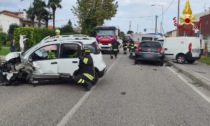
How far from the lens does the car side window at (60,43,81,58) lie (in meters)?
10.8

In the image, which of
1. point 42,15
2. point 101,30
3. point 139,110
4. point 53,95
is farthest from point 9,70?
point 42,15

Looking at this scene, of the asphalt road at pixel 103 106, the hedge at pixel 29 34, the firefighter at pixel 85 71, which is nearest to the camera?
the asphalt road at pixel 103 106

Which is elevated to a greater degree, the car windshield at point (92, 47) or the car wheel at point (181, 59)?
the car windshield at point (92, 47)

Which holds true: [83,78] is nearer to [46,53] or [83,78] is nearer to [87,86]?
[87,86]

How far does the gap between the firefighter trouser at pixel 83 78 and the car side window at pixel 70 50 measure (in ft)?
3.35

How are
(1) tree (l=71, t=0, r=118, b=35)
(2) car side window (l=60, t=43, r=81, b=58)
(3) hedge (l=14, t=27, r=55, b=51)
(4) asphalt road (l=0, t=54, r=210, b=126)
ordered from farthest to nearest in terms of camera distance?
1. (1) tree (l=71, t=0, r=118, b=35)
2. (3) hedge (l=14, t=27, r=55, b=51)
3. (2) car side window (l=60, t=43, r=81, b=58)
4. (4) asphalt road (l=0, t=54, r=210, b=126)

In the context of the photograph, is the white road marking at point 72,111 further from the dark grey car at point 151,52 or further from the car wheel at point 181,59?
the car wheel at point 181,59

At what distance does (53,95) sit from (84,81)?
132cm

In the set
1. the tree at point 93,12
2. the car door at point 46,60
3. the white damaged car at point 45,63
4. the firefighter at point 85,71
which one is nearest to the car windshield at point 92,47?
the white damaged car at point 45,63

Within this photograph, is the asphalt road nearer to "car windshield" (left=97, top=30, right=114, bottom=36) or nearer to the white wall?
"car windshield" (left=97, top=30, right=114, bottom=36)

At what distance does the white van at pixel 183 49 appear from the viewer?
21.5 meters

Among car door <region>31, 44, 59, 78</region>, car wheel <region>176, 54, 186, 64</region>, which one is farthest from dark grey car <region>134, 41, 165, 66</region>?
car door <region>31, 44, 59, 78</region>

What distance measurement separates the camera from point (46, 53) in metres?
10.9

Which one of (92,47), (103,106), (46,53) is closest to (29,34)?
(46,53)
